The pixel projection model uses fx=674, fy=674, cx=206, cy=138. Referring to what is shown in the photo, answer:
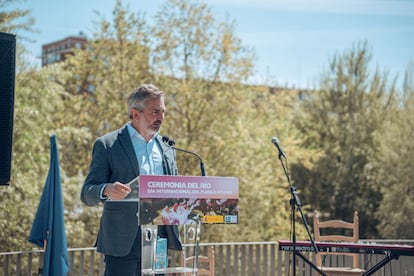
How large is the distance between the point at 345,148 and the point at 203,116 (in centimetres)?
694

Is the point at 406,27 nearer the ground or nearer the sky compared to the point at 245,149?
nearer the sky

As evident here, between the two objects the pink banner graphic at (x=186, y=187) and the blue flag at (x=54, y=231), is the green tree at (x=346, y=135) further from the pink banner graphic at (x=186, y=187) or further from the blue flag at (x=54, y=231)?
the pink banner graphic at (x=186, y=187)

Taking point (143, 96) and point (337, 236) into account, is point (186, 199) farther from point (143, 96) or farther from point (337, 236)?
point (337, 236)

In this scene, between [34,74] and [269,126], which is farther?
[269,126]

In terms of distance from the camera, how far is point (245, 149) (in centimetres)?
1638

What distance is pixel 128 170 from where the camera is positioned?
364 cm

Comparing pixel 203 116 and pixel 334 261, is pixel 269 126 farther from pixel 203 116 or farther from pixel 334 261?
pixel 334 261

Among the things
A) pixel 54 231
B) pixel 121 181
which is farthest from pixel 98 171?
pixel 54 231

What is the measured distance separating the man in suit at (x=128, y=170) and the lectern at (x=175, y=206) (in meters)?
0.18

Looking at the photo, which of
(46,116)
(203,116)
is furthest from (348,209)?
(46,116)

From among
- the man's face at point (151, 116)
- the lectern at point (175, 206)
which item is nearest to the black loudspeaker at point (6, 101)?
the man's face at point (151, 116)

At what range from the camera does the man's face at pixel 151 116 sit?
365 cm

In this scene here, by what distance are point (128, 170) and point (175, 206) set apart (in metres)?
0.50

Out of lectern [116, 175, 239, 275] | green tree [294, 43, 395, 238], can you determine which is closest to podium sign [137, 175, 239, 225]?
lectern [116, 175, 239, 275]
